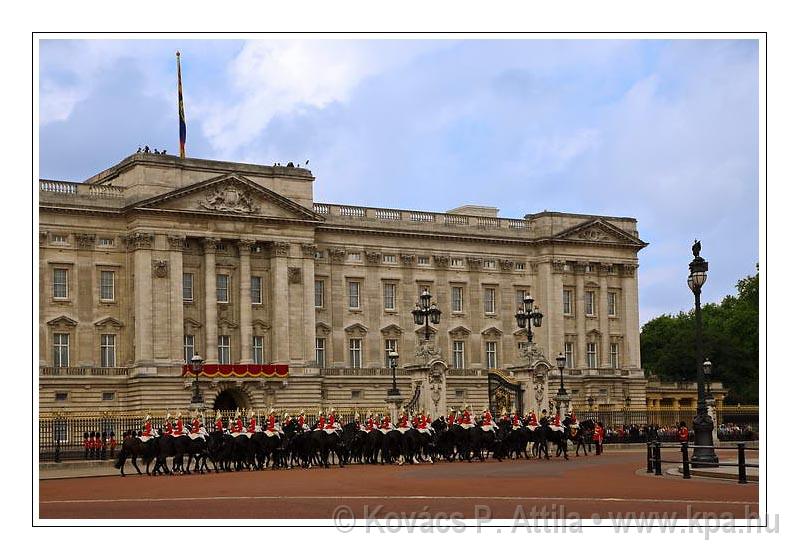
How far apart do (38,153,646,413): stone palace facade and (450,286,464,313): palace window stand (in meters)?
0.12

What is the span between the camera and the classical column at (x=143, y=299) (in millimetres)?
78938

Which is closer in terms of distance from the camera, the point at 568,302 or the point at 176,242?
the point at 176,242

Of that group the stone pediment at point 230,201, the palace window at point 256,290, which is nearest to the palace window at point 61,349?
the stone pediment at point 230,201

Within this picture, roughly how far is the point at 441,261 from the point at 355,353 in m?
8.26

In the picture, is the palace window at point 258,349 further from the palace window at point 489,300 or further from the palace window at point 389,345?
the palace window at point 489,300

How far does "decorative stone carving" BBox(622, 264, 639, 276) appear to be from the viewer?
9769 centimetres

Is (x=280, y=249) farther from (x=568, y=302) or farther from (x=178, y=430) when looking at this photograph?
(x=178, y=430)

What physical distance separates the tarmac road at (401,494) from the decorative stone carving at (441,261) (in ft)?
154

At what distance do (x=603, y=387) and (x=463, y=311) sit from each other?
1065cm

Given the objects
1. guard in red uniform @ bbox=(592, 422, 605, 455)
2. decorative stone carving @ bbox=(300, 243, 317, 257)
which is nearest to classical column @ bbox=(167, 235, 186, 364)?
decorative stone carving @ bbox=(300, 243, 317, 257)

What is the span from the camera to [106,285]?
80562 mm

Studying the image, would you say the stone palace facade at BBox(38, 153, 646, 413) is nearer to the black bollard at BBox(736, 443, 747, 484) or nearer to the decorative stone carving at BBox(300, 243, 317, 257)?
the decorative stone carving at BBox(300, 243, 317, 257)

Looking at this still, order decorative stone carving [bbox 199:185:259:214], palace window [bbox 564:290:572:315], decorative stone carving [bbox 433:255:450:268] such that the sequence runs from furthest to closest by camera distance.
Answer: palace window [bbox 564:290:572:315] → decorative stone carving [bbox 433:255:450:268] → decorative stone carving [bbox 199:185:259:214]

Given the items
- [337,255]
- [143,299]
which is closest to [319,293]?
[337,255]
